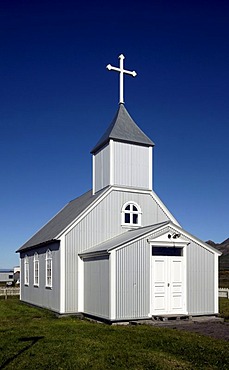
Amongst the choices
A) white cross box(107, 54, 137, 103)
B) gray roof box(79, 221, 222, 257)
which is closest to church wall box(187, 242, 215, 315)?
gray roof box(79, 221, 222, 257)

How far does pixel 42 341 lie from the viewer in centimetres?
1233

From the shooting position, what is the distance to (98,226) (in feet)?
66.1

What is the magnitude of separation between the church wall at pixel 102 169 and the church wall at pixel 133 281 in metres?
4.64

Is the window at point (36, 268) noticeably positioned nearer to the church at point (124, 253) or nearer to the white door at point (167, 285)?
the church at point (124, 253)

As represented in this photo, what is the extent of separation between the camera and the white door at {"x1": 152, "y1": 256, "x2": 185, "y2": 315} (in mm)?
17453

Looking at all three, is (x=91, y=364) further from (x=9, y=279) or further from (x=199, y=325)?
(x=9, y=279)

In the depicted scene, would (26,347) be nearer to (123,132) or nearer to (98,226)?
(98,226)

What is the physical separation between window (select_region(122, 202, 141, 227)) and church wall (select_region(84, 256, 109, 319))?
2896mm

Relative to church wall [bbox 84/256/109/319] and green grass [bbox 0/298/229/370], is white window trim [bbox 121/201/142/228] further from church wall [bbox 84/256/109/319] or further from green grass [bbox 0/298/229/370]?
green grass [bbox 0/298/229/370]

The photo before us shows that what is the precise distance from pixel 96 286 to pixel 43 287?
5.37 m

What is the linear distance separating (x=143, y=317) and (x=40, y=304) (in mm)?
7757

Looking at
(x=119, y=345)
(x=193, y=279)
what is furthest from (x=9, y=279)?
(x=119, y=345)

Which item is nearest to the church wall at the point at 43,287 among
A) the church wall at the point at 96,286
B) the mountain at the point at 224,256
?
the church wall at the point at 96,286

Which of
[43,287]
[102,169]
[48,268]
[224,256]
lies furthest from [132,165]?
[224,256]
